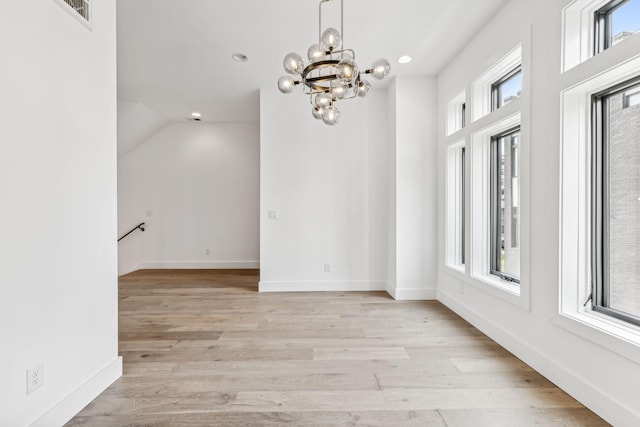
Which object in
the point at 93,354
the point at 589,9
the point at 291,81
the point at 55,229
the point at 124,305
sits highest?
the point at 589,9

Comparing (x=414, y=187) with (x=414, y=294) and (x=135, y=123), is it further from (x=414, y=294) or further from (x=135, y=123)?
(x=135, y=123)

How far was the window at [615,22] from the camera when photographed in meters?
1.83

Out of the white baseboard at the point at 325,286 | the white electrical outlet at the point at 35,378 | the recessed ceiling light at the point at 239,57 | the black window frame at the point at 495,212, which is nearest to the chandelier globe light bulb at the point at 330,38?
the recessed ceiling light at the point at 239,57

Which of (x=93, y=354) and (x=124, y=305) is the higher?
(x=93, y=354)

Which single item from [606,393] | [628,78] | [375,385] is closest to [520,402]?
[606,393]

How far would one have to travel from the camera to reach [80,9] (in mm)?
1856

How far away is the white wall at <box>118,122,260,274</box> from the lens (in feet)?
21.3

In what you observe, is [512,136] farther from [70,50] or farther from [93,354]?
[93,354]

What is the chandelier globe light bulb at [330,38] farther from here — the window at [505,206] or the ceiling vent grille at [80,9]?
the window at [505,206]

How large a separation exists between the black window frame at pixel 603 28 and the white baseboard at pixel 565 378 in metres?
2.06

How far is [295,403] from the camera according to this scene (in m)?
1.90

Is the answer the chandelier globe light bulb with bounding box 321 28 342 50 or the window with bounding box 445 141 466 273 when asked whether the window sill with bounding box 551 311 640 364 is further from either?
the chandelier globe light bulb with bounding box 321 28 342 50

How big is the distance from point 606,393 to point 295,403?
1753mm

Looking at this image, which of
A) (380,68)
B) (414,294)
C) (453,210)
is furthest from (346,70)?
(414,294)
